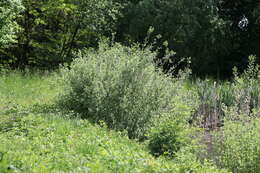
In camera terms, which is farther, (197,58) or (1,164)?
(197,58)

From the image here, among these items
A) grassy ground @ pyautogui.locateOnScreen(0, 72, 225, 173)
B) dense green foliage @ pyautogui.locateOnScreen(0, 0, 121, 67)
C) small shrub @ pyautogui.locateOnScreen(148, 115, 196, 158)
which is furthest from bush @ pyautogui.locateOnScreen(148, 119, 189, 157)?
dense green foliage @ pyautogui.locateOnScreen(0, 0, 121, 67)

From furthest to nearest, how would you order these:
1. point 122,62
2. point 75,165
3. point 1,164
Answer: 1. point 122,62
2. point 75,165
3. point 1,164

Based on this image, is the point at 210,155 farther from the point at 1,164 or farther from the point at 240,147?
the point at 1,164

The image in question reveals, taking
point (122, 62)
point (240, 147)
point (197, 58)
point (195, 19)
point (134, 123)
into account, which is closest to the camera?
point (240, 147)

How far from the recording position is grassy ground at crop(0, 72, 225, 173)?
4.59m

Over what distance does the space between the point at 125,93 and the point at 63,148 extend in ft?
10.1

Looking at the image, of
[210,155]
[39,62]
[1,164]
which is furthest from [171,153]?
[39,62]

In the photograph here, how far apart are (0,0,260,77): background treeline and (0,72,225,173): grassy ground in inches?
344

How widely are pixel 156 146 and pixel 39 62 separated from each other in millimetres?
12943

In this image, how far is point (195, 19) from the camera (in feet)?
57.9

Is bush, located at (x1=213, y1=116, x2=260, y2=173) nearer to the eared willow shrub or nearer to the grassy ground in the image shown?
the grassy ground

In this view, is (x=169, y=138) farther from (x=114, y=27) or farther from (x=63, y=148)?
(x=114, y=27)

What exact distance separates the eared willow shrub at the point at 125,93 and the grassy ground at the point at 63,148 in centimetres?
76

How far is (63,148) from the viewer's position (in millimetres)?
5570
